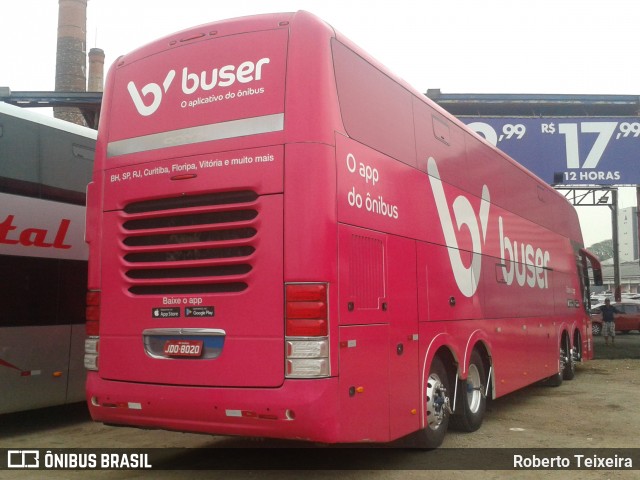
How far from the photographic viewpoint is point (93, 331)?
618 centimetres

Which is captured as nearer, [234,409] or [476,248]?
[234,409]

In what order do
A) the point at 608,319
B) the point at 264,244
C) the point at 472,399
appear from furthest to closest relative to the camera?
the point at 608,319 < the point at 472,399 < the point at 264,244

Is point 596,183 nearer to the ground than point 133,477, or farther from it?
farther from it

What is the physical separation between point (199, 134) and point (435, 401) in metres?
3.74

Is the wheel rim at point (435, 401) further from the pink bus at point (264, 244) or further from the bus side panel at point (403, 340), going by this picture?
the bus side panel at point (403, 340)

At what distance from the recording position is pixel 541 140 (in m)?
21.7

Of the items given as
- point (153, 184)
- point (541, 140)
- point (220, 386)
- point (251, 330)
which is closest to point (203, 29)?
point (153, 184)

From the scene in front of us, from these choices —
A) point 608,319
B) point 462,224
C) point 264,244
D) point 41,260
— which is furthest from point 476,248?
point 608,319

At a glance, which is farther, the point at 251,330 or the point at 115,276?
the point at 115,276

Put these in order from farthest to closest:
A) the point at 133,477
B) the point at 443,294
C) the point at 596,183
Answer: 1. the point at 596,183
2. the point at 443,294
3. the point at 133,477

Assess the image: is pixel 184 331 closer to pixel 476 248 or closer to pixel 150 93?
pixel 150 93

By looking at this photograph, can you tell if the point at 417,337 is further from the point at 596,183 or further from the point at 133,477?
the point at 596,183

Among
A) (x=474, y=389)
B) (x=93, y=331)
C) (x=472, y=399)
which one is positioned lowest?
(x=472, y=399)

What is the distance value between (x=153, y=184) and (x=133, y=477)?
2747 mm
